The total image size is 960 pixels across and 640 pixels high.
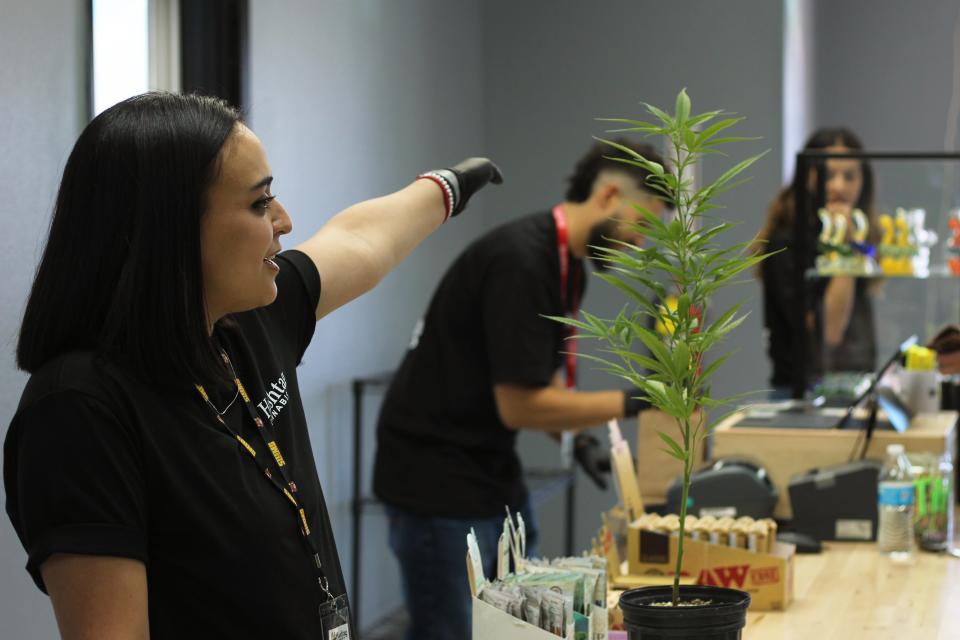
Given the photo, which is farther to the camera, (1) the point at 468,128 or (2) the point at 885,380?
(1) the point at 468,128

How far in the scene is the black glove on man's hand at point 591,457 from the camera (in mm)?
3359

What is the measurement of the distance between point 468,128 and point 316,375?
5.24ft

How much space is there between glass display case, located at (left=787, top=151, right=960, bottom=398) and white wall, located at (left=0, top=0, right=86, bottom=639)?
5.97 ft

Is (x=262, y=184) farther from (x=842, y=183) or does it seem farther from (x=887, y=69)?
(x=887, y=69)

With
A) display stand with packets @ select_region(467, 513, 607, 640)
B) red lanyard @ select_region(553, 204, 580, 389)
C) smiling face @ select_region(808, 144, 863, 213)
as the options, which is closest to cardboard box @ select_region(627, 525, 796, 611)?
display stand with packets @ select_region(467, 513, 607, 640)

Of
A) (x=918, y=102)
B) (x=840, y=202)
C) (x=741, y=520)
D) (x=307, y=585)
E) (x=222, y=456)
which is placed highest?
(x=918, y=102)

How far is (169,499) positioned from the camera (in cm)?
117

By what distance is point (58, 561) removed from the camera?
1.09 metres

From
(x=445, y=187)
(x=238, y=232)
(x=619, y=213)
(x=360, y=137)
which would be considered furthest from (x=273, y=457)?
(x=360, y=137)

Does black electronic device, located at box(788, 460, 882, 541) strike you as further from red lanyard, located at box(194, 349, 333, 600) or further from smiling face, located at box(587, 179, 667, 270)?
red lanyard, located at box(194, 349, 333, 600)

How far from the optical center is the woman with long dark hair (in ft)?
3.61

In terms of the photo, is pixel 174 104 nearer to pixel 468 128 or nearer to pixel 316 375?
pixel 316 375

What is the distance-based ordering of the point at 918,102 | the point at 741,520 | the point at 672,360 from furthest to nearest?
the point at 918,102
the point at 741,520
the point at 672,360

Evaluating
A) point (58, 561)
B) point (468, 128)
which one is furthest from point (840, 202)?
point (58, 561)
